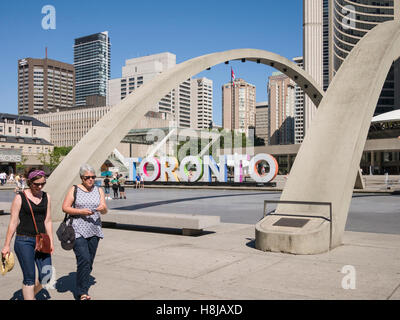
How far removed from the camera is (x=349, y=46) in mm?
113562

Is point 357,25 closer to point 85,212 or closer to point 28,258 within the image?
point 85,212

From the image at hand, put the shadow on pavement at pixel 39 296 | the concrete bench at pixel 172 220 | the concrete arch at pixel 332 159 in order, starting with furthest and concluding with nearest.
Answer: the concrete bench at pixel 172 220 → the concrete arch at pixel 332 159 → the shadow on pavement at pixel 39 296

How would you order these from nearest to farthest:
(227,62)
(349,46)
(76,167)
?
(76,167)
(227,62)
(349,46)

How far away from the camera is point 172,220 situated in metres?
10.1

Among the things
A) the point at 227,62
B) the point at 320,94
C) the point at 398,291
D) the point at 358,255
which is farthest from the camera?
the point at 320,94

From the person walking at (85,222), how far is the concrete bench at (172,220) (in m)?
4.69

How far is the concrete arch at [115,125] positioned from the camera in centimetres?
1226

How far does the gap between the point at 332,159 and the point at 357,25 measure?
121909mm

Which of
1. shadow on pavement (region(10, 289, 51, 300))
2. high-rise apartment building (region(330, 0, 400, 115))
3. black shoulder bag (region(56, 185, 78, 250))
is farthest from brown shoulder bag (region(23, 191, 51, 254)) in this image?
high-rise apartment building (region(330, 0, 400, 115))

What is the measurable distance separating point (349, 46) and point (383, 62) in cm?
11112

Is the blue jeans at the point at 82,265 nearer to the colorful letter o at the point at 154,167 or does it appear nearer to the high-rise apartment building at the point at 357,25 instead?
the colorful letter o at the point at 154,167

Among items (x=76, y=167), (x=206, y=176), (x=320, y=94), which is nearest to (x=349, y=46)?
(x=206, y=176)

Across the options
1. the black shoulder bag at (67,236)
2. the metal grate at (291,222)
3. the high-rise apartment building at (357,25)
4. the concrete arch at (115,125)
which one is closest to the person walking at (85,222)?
the black shoulder bag at (67,236)
